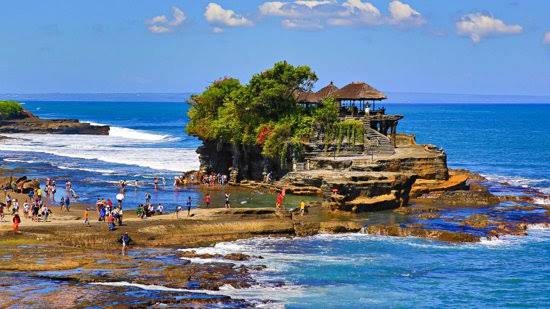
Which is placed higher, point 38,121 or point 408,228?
point 38,121

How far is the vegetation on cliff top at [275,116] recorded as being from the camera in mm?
68062

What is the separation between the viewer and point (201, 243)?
46.7 meters

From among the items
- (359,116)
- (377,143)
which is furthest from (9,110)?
(377,143)

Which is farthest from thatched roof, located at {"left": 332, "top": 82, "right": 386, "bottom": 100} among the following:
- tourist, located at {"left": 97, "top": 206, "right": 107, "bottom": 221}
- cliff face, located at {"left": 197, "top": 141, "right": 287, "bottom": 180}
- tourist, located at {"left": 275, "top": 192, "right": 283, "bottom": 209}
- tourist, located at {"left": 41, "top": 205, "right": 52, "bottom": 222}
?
tourist, located at {"left": 41, "top": 205, "right": 52, "bottom": 222}

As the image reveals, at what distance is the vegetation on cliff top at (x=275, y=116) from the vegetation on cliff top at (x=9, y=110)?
305ft

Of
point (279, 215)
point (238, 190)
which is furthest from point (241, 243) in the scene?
point (238, 190)

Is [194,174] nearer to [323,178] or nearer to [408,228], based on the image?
[323,178]

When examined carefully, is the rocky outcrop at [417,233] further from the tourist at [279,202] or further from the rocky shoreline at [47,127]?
the rocky shoreline at [47,127]

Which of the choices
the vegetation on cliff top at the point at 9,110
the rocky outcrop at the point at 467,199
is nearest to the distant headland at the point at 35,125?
the vegetation on cliff top at the point at 9,110

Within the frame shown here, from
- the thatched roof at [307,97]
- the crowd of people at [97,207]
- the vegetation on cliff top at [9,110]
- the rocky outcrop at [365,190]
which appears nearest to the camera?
the crowd of people at [97,207]

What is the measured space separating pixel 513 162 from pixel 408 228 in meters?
56.0

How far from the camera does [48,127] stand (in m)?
155

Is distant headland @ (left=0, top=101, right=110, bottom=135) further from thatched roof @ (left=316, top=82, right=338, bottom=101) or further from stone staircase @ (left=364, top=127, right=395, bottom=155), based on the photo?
stone staircase @ (left=364, top=127, right=395, bottom=155)

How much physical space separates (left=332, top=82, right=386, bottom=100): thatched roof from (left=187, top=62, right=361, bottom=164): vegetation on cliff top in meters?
2.74
